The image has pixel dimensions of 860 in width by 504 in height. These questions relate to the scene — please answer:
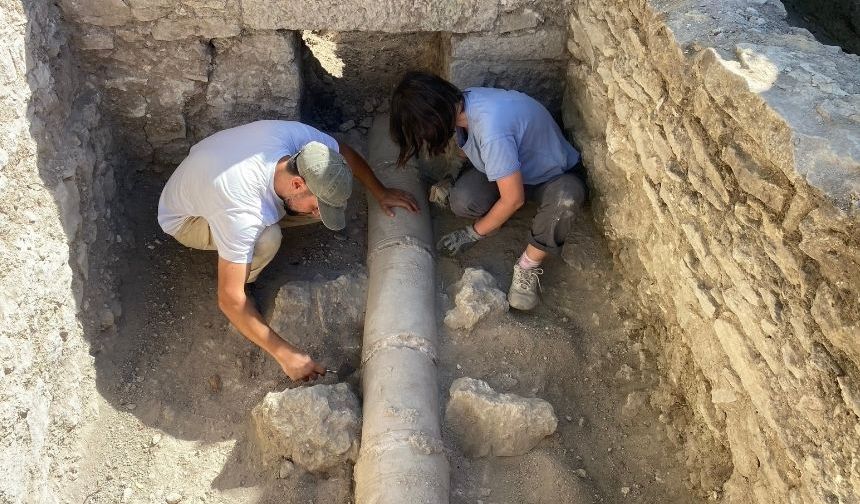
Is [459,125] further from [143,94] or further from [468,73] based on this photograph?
[143,94]

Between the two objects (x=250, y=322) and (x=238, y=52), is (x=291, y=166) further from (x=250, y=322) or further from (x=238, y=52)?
(x=238, y=52)

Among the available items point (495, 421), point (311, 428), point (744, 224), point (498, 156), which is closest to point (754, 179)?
point (744, 224)

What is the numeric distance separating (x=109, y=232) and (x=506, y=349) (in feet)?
7.38

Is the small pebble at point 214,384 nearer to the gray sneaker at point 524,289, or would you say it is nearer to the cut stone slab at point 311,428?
the cut stone slab at point 311,428

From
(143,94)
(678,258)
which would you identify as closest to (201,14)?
(143,94)

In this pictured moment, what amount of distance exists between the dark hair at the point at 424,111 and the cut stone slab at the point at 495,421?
4.05 ft

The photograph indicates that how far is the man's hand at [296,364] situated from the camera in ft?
11.2

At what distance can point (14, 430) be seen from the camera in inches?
109

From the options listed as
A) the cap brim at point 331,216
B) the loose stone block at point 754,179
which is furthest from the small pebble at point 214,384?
the loose stone block at point 754,179

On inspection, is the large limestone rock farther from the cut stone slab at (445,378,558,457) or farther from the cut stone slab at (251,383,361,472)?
the cut stone slab at (445,378,558,457)

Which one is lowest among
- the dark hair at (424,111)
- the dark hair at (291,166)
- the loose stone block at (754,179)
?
the dark hair at (291,166)

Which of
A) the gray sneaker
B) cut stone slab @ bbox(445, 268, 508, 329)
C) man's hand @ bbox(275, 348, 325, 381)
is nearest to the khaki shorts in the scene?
man's hand @ bbox(275, 348, 325, 381)

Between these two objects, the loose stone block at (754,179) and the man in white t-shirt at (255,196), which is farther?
the man in white t-shirt at (255,196)

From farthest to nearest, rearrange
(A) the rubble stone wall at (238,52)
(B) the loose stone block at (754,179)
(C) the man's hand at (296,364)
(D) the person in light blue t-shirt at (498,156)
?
(A) the rubble stone wall at (238,52) < (D) the person in light blue t-shirt at (498,156) < (C) the man's hand at (296,364) < (B) the loose stone block at (754,179)
